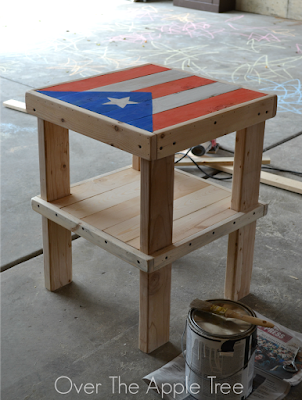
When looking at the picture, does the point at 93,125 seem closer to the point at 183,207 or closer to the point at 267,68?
the point at 183,207

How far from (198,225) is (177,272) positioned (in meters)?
0.50

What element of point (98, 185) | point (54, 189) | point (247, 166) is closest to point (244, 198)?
point (247, 166)

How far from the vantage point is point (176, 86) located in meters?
1.73

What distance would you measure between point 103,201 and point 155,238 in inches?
15.8

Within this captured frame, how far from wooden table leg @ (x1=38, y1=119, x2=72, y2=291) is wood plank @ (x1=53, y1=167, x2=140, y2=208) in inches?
1.5

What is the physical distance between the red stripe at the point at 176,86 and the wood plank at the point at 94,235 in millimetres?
497

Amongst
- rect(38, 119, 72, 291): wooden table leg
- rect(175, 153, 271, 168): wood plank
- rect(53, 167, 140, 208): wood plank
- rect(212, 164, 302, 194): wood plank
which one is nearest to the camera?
rect(38, 119, 72, 291): wooden table leg

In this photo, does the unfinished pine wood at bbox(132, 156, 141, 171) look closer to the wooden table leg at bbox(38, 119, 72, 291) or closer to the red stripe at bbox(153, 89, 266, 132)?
the wooden table leg at bbox(38, 119, 72, 291)

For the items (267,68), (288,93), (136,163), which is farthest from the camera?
(267,68)

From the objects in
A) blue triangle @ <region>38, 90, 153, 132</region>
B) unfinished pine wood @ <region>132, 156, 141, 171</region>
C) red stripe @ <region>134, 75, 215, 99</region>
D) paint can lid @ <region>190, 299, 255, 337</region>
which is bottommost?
paint can lid @ <region>190, 299, 255, 337</region>

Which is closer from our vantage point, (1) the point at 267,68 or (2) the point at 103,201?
(2) the point at 103,201

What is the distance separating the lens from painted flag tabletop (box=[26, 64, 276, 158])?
1.45 m

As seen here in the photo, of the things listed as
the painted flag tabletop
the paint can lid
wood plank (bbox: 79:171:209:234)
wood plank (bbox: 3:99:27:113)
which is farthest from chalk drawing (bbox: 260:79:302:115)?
the paint can lid

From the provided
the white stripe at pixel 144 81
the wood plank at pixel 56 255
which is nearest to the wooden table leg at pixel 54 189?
the wood plank at pixel 56 255
